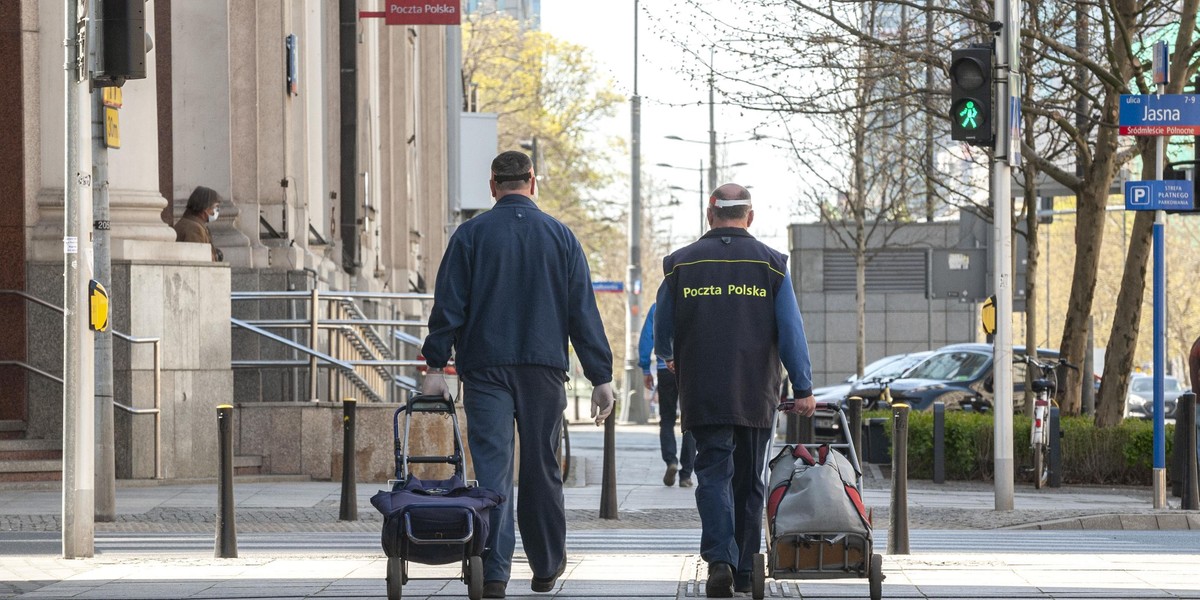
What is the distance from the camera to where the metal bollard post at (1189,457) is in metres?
15.2

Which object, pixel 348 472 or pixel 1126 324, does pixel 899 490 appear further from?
pixel 1126 324

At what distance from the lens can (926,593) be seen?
27.7 feet

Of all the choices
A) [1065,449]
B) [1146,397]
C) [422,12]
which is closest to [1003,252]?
[1065,449]

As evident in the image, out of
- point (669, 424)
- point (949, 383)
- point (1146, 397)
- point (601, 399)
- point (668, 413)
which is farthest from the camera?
point (1146, 397)

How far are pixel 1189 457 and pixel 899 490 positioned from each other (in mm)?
5023

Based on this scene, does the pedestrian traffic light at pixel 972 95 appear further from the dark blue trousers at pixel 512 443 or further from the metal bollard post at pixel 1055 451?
the dark blue trousers at pixel 512 443

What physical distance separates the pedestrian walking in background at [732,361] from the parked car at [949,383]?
15.4m

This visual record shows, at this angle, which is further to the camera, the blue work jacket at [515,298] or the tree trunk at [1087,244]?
the tree trunk at [1087,244]

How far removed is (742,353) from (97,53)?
4.50 metres

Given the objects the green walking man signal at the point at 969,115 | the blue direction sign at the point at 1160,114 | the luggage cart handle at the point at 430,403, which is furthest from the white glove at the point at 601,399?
the blue direction sign at the point at 1160,114

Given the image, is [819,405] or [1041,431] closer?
[819,405]

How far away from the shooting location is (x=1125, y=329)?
A: 1919cm

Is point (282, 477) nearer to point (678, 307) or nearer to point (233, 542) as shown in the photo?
point (233, 542)

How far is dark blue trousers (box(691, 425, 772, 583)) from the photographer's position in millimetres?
8172
